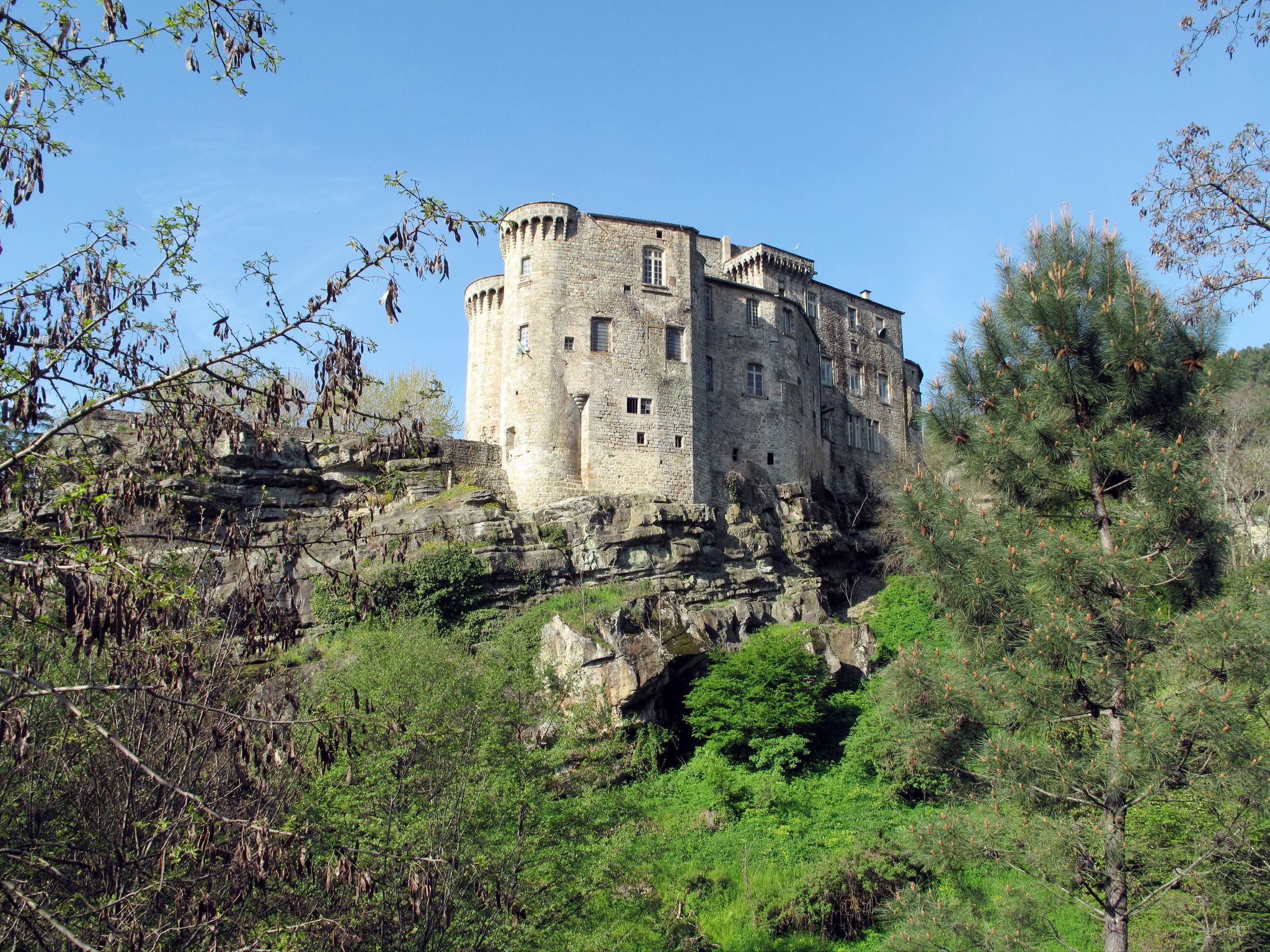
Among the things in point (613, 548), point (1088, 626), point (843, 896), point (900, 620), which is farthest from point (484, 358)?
point (1088, 626)

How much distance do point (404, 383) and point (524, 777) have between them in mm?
42322

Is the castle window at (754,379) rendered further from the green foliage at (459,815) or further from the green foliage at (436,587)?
the green foliage at (459,815)

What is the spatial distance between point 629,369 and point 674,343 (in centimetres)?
240

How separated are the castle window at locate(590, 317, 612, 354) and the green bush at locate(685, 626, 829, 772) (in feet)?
46.2

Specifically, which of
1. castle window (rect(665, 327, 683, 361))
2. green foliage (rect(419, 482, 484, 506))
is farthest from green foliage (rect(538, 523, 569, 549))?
castle window (rect(665, 327, 683, 361))

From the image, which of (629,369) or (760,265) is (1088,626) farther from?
(760,265)

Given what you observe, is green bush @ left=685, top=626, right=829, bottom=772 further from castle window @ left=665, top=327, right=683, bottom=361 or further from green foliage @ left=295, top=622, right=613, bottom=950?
castle window @ left=665, top=327, right=683, bottom=361

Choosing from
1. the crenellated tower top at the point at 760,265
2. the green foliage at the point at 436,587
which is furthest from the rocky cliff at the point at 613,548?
the crenellated tower top at the point at 760,265

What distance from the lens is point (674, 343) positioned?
41625 millimetres

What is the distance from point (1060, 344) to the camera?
13773 millimetres

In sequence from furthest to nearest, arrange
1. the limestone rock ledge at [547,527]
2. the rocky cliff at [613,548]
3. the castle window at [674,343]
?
→ the castle window at [674,343]
the limestone rock ledge at [547,527]
the rocky cliff at [613,548]

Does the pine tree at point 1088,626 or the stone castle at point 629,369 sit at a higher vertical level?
the stone castle at point 629,369

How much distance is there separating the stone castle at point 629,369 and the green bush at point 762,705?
31.2ft

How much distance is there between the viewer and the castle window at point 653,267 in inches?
1658
